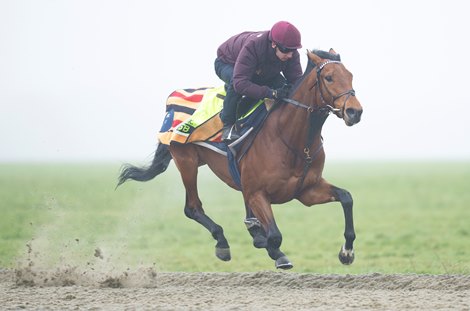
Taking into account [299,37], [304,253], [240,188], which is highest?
[299,37]

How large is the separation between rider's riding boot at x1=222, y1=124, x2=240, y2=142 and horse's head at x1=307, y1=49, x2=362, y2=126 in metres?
1.05

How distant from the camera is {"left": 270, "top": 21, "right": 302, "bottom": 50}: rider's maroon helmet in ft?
31.0

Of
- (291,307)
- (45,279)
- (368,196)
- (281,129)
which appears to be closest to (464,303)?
(291,307)

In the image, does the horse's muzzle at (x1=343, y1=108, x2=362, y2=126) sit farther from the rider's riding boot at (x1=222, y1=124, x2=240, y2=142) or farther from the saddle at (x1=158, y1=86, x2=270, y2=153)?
the rider's riding boot at (x1=222, y1=124, x2=240, y2=142)

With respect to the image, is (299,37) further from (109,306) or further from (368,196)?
(368,196)

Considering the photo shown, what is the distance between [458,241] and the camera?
20.0 meters

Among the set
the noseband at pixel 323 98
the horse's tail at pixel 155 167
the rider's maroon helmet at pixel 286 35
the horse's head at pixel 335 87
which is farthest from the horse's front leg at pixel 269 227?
the horse's tail at pixel 155 167

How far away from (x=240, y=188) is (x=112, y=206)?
78.1 ft

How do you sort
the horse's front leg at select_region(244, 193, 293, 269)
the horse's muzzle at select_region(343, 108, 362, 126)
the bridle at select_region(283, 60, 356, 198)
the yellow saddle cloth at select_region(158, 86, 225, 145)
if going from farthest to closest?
the yellow saddle cloth at select_region(158, 86, 225, 145), the horse's front leg at select_region(244, 193, 293, 269), the bridle at select_region(283, 60, 356, 198), the horse's muzzle at select_region(343, 108, 362, 126)

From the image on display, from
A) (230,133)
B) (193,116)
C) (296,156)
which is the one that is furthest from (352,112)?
(193,116)

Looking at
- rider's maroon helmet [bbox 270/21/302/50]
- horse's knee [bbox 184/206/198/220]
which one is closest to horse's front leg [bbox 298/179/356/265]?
rider's maroon helmet [bbox 270/21/302/50]

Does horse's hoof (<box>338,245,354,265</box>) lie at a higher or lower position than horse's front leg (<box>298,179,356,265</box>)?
lower

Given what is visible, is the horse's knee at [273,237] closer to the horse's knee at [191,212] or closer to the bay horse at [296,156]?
the bay horse at [296,156]

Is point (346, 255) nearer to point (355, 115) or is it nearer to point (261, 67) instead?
point (355, 115)
